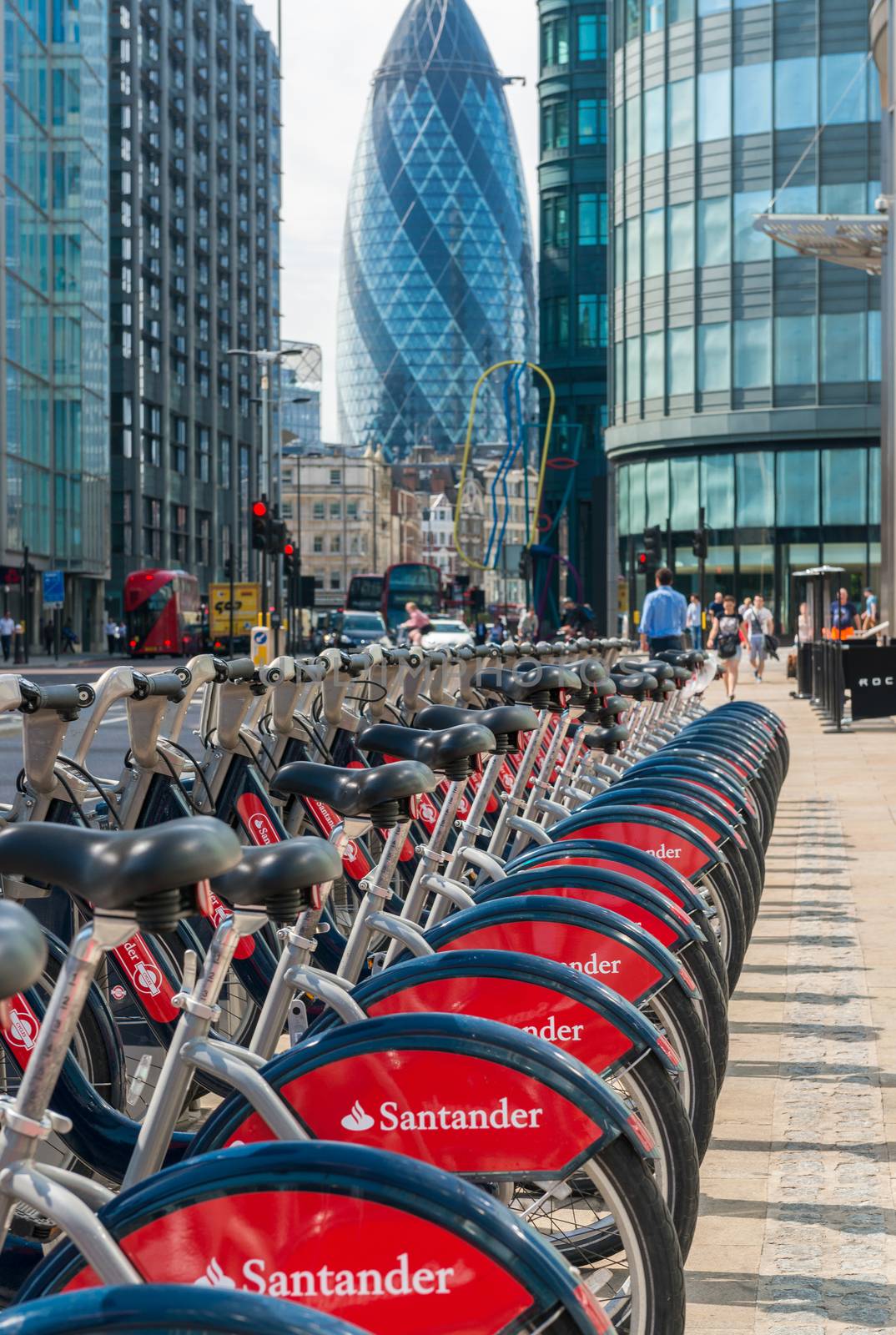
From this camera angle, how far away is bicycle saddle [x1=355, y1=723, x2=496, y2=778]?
3.78m

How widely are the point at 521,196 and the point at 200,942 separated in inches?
7563

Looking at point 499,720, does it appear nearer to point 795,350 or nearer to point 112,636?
point 795,350

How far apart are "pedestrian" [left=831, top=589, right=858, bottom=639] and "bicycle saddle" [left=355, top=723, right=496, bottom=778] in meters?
19.9

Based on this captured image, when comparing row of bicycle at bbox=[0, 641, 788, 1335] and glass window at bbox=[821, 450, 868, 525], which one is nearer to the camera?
row of bicycle at bbox=[0, 641, 788, 1335]

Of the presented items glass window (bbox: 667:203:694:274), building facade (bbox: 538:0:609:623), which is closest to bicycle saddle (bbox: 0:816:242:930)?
glass window (bbox: 667:203:694:274)

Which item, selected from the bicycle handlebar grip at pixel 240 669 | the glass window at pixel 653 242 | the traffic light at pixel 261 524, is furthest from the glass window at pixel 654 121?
the bicycle handlebar grip at pixel 240 669

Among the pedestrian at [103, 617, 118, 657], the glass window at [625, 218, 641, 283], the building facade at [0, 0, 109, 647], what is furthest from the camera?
the pedestrian at [103, 617, 118, 657]

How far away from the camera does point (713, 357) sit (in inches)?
2016

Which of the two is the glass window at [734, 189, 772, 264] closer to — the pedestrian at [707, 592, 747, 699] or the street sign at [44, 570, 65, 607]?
the pedestrian at [707, 592, 747, 699]

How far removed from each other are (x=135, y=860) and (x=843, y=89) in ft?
167

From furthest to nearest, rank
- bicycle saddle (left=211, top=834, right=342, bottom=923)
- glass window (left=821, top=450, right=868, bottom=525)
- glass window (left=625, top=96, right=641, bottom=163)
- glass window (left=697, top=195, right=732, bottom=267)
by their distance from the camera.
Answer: glass window (left=625, top=96, right=641, bottom=163), glass window (left=697, top=195, right=732, bottom=267), glass window (left=821, top=450, right=868, bottom=525), bicycle saddle (left=211, top=834, right=342, bottom=923)

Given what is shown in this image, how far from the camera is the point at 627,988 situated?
3.62m

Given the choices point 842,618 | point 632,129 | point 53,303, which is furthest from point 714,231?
point 53,303

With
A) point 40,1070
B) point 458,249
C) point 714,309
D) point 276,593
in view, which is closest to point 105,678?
point 40,1070
